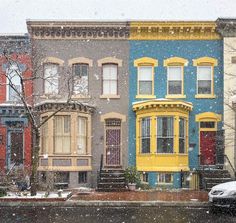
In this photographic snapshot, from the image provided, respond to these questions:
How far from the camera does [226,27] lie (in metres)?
27.1

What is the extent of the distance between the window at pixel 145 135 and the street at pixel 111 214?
768cm

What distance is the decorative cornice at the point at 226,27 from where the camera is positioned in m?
27.0

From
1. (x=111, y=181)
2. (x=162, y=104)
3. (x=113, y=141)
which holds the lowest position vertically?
(x=111, y=181)

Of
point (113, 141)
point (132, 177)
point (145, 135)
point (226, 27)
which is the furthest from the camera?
point (113, 141)

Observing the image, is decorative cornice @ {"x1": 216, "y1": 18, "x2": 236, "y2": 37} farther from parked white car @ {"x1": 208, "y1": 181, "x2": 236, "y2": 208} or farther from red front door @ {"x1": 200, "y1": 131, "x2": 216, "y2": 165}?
parked white car @ {"x1": 208, "y1": 181, "x2": 236, "y2": 208}

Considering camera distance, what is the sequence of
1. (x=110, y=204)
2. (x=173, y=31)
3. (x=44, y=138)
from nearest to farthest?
1. (x=110, y=204)
2. (x=44, y=138)
3. (x=173, y=31)

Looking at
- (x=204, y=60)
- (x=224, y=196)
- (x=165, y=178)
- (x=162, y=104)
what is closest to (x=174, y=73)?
(x=204, y=60)

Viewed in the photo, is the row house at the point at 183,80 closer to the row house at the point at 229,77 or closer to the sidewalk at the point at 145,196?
the row house at the point at 229,77

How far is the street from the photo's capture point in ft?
48.4

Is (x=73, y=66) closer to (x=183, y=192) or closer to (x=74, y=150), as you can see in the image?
(x=74, y=150)

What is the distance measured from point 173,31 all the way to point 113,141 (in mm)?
6881

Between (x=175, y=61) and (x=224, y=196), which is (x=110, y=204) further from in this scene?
(x=175, y=61)

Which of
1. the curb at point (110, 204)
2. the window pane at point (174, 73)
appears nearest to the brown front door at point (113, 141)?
the window pane at point (174, 73)

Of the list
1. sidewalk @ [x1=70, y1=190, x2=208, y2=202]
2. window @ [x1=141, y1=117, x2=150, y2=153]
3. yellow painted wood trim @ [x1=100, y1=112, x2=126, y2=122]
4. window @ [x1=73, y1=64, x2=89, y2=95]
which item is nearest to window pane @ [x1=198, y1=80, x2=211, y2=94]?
window @ [x1=141, y1=117, x2=150, y2=153]
